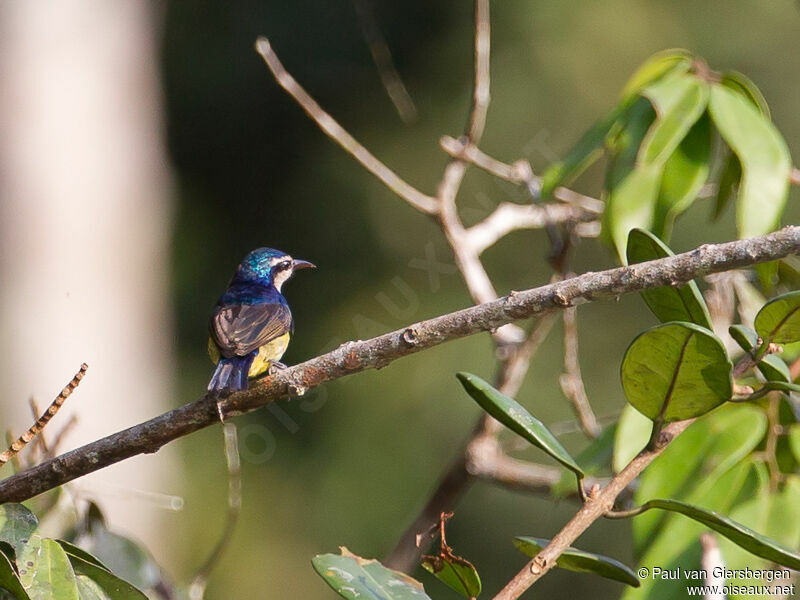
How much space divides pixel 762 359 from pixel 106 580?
3.12 ft

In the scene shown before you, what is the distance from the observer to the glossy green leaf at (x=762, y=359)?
4.26ft

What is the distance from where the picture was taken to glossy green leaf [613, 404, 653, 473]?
1.99 meters

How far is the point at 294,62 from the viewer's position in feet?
31.8

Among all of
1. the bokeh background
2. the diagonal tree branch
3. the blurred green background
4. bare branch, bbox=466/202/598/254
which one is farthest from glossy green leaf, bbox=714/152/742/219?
the blurred green background

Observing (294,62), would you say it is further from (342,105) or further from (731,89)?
(731,89)

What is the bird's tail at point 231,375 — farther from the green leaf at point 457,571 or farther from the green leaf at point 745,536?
the green leaf at point 745,536

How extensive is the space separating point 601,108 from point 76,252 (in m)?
5.28

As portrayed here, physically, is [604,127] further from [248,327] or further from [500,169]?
[248,327]

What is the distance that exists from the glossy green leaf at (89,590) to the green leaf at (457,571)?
0.45m

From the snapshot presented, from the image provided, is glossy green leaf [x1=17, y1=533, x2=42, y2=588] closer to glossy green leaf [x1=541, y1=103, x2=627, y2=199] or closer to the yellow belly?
the yellow belly

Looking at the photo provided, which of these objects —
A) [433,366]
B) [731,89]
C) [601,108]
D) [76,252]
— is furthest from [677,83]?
[601,108]

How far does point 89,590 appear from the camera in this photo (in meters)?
1.37

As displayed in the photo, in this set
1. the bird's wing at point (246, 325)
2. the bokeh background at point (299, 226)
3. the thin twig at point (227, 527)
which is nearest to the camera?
the thin twig at point (227, 527)

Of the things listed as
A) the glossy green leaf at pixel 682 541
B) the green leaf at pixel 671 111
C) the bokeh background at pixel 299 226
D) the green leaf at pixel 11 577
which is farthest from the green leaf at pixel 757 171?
the bokeh background at pixel 299 226
